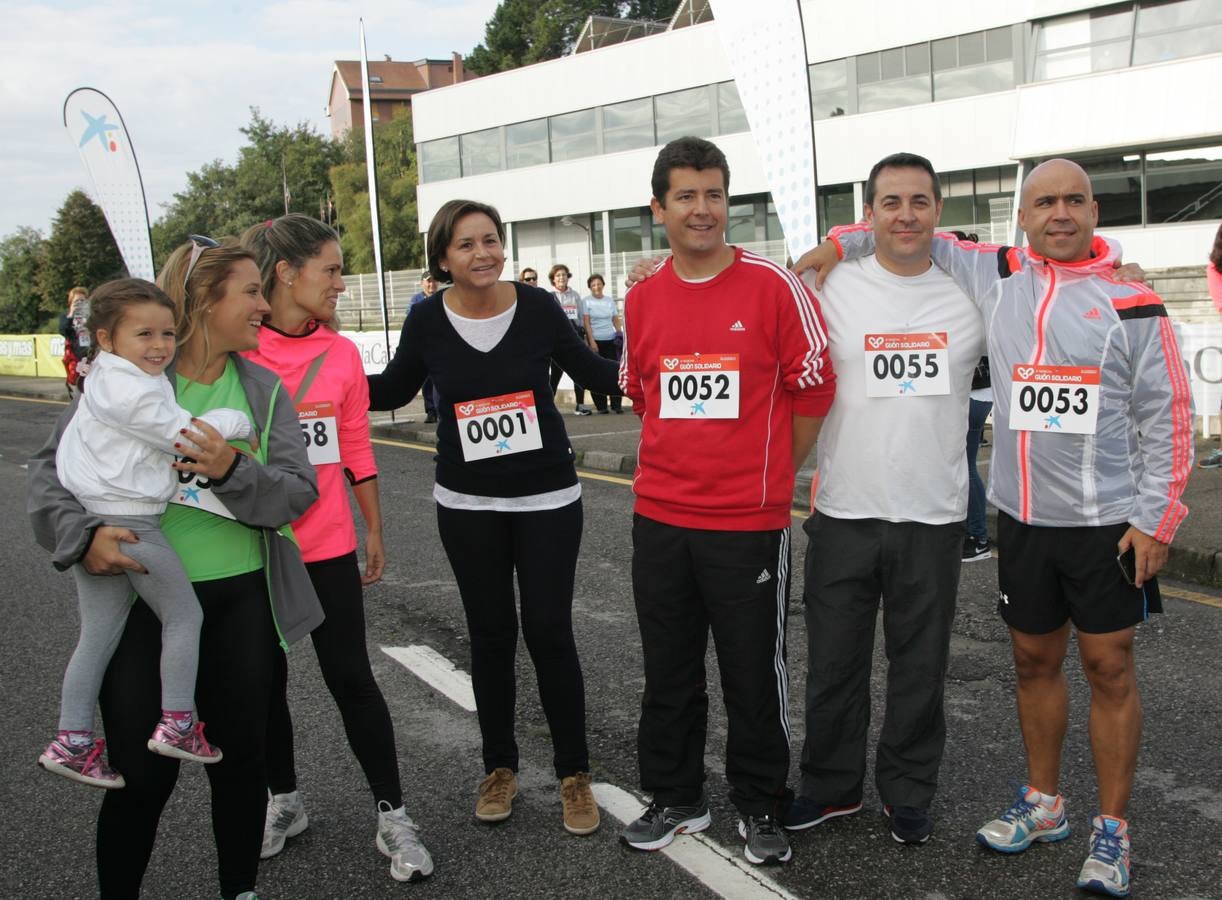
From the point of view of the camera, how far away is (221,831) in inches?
120

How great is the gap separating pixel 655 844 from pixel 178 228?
289ft

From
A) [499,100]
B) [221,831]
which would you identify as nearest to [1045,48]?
[499,100]

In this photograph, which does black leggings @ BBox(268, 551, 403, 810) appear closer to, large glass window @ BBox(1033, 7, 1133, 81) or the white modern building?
the white modern building

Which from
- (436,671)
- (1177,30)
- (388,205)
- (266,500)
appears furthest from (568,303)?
(388,205)

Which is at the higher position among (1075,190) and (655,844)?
(1075,190)

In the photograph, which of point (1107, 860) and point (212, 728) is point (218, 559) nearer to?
point (212, 728)

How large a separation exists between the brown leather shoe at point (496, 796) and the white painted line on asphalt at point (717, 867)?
0.32 m

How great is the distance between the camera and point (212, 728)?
2.97 m

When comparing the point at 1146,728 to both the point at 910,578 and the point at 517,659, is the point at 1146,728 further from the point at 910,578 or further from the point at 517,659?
the point at 517,659

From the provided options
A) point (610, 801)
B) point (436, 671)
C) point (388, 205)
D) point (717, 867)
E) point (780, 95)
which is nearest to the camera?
point (717, 867)

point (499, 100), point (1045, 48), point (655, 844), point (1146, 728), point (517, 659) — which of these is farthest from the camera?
point (499, 100)

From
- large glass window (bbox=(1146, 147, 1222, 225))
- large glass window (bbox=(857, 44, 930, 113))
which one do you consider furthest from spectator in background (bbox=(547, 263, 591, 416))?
large glass window (bbox=(857, 44, 930, 113))

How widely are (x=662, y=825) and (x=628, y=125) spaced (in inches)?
1576

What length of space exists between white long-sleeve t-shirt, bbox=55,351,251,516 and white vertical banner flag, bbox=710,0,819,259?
24.7 feet
